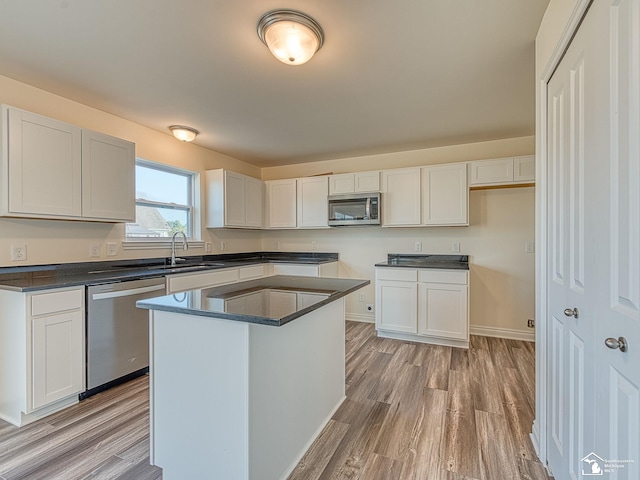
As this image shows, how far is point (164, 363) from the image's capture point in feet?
4.85

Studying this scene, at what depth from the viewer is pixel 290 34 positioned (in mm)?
1742

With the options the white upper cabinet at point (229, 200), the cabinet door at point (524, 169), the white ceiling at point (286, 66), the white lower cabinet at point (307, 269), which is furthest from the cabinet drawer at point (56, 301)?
the cabinet door at point (524, 169)

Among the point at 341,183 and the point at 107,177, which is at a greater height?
the point at 341,183

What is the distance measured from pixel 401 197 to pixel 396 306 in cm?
137

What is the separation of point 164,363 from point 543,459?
6.64 feet

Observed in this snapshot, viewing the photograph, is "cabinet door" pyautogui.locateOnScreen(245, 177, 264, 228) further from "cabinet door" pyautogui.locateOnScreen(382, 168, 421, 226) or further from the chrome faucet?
"cabinet door" pyautogui.locateOnScreen(382, 168, 421, 226)

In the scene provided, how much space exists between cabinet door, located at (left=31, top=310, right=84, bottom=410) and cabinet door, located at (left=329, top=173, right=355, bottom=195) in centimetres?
314

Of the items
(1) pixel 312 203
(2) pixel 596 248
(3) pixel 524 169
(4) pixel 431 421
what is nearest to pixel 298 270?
(1) pixel 312 203

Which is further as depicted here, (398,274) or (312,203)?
(312,203)

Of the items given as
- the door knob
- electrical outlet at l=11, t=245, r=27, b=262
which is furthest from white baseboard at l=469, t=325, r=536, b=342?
electrical outlet at l=11, t=245, r=27, b=262

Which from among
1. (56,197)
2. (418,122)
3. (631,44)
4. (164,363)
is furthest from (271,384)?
(418,122)

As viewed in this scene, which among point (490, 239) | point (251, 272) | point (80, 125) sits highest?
point (80, 125)

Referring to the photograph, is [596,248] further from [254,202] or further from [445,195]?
[254,202]

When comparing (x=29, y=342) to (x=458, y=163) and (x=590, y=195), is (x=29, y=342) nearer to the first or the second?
(x=590, y=195)
